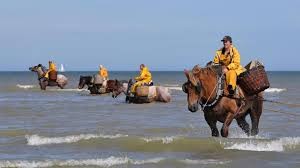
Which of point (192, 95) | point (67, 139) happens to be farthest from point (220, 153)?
point (67, 139)

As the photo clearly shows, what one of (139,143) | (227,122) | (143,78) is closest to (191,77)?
(227,122)

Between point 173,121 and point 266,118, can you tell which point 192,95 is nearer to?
point 173,121

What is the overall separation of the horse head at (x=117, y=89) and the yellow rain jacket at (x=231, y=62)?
64.6 feet

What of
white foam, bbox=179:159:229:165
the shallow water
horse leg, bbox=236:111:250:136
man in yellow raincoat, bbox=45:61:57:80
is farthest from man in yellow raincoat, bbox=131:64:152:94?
white foam, bbox=179:159:229:165

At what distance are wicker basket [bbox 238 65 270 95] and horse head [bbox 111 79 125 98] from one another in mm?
19687

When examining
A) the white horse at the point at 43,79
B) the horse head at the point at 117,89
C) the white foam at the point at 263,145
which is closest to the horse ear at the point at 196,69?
the white foam at the point at 263,145

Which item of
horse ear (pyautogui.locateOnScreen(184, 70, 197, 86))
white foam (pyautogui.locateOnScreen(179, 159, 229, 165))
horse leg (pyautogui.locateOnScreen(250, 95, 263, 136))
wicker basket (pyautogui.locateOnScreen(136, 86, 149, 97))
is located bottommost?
wicker basket (pyautogui.locateOnScreen(136, 86, 149, 97))

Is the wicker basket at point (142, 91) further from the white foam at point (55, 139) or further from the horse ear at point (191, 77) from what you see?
the horse ear at point (191, 77)

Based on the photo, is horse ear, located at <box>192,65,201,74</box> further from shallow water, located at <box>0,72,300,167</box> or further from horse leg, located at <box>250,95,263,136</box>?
horse leg, located at <box>250,95,263,136</box>

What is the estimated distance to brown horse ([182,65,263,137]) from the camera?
1062cm

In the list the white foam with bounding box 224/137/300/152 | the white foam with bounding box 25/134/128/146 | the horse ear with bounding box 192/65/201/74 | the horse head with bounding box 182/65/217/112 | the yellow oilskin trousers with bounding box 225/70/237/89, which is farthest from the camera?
the white foam with bounding box 25/134/128/146

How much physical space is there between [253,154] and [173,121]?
25.0 ft

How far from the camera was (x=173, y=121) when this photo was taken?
18.7 m

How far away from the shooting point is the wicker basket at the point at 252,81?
37.8 ft
